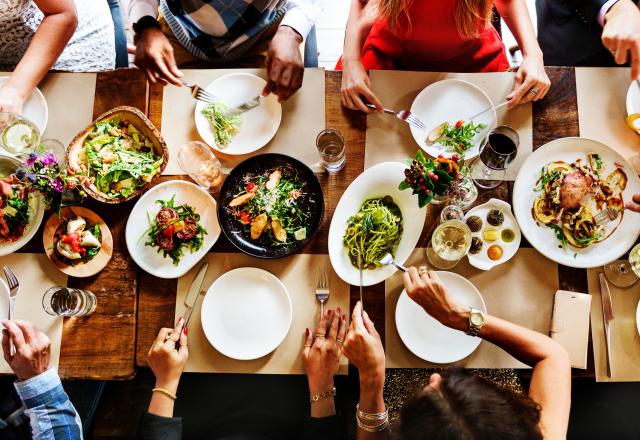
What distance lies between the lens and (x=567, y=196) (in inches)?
62.2

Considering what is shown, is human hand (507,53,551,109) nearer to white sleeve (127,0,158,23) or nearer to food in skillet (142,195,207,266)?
food in skillet (142,195,207,266)

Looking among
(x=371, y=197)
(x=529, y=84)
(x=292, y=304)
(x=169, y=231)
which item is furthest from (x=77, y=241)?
(x=529, y=84)

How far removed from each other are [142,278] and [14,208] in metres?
0.52

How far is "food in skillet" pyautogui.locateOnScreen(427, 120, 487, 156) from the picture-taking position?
5.46ft

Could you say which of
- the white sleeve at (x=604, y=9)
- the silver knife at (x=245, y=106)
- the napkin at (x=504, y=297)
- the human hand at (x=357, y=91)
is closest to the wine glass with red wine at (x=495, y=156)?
the napkin at (x=504, y=297)

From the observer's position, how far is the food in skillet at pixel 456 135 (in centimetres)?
166

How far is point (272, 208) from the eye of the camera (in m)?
1.63

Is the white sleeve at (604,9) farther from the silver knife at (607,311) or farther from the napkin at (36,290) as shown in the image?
the napkin at (36,290)

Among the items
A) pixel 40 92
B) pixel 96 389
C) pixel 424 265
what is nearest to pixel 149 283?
pixel 96 389

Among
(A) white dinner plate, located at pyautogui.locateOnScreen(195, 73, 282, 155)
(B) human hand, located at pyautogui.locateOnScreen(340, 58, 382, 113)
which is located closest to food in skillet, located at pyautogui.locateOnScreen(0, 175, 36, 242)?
(A) white dinner plate, located at pyautogui.locateOnScreen(195, 73, 282, 155)

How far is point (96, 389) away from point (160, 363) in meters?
0.67

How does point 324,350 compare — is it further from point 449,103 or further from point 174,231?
point 449,103

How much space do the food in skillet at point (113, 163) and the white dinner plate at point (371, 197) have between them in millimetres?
716

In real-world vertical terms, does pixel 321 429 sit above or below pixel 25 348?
below
